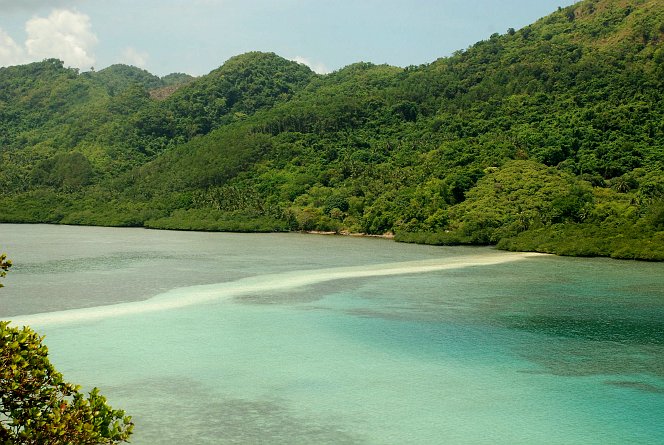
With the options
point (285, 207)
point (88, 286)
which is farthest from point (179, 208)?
point (88, 286)

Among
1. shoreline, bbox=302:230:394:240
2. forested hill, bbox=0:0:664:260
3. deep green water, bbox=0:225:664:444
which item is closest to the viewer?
deep green water, bbox=0:225:664:444

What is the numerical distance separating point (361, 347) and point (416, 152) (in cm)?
6096

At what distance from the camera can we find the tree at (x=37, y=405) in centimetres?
736

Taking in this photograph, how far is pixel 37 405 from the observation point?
25.4ft

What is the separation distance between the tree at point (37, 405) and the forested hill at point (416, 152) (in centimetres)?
4061

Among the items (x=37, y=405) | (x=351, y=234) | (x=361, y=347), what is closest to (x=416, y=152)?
(x=351, y=234)

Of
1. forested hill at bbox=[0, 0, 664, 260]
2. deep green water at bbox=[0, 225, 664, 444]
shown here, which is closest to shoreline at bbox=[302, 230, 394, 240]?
A: forested hill at bbox=[0, 0, 664, 260]

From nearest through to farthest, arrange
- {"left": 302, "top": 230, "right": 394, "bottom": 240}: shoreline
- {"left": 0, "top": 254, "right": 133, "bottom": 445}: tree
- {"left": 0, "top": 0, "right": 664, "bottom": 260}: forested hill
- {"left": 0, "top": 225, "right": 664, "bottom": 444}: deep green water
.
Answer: {"left": 0, "top": 254, "right": 133, "bottom": 445}: tree → {"left": 0, "top": 225, "right": 664, "bottom": 444}: deep green water → {"left": 0, "top": 0, "right": 664, "bottom": 260}: forested hill → {"left": 302, "top": 230, "right": 394, "bottom": 240}: shoreline

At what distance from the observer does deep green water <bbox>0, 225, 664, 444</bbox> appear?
566 inches

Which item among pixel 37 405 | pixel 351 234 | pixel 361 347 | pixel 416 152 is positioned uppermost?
pixel 416 152

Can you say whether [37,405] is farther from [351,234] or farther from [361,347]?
[351,234]

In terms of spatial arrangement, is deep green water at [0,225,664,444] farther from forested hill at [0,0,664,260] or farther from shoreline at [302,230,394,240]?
shoreline at [302,230,394,240]

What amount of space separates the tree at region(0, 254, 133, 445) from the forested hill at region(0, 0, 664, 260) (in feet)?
133

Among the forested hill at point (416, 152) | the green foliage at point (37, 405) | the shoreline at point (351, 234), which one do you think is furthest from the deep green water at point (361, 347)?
the shoreline at point (351, 234)
